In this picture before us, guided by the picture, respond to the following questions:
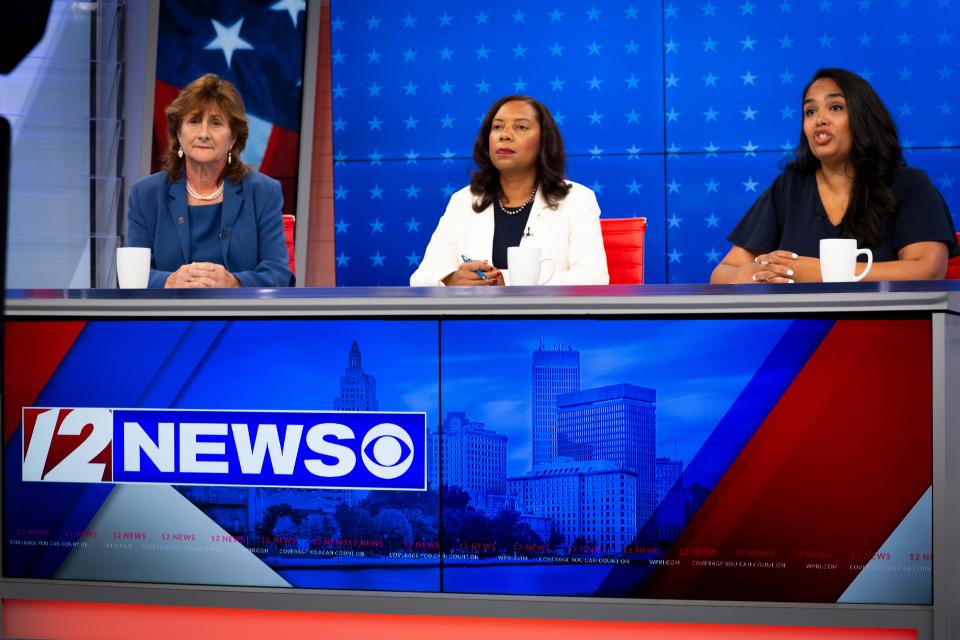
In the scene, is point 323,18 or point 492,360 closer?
point 492,360

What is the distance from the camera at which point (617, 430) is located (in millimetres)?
1575

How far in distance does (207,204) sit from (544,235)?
950 mm

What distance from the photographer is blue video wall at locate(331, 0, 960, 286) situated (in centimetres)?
392

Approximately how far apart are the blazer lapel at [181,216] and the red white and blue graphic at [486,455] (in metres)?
0.78

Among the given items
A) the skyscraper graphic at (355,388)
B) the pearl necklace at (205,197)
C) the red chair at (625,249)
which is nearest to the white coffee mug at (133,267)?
the pearl necklace at (205,197)

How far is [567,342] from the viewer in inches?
62.9

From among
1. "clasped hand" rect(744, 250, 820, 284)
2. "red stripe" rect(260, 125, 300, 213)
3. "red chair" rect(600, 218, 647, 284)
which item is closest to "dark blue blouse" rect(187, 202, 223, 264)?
"red chair" rect(600, 218, 647, 284)

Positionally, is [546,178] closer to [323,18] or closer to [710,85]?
A: [710,85]

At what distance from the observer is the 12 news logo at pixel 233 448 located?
64.1 inches

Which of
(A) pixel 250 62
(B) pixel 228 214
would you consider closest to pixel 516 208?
(B) pixel 228 214

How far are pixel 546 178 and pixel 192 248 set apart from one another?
105 cm

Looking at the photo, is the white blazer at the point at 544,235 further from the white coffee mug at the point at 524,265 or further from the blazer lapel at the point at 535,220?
the white coffee mug at the point at 524,265

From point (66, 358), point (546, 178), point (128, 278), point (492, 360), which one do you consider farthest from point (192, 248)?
point (492, 360)

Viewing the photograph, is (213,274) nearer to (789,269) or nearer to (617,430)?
(617,430)
